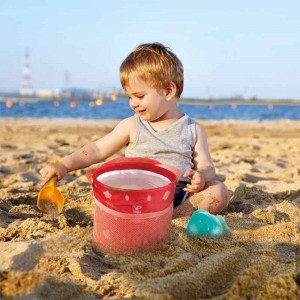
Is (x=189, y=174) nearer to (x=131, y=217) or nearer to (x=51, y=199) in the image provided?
(x=131, y=217)

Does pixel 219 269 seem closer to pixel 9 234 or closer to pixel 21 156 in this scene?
pixel 9 234

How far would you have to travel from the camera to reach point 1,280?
4.26 ft

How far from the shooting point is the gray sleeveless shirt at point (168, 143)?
7.52 feet

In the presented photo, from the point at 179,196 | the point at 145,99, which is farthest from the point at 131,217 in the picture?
the point at 145,99

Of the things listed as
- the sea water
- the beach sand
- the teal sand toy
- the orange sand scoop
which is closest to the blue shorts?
the beach sand

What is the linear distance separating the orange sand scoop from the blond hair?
632 mm

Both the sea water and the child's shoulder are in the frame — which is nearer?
the child's shoulder

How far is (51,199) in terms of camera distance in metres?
2.21

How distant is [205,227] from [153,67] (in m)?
0.86

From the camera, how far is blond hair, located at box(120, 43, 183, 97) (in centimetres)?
216

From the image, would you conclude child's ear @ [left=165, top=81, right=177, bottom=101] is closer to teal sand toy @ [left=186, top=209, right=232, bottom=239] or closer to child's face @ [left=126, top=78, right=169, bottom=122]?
child's face @ [left=126, top=78, right=169, bottom=122]

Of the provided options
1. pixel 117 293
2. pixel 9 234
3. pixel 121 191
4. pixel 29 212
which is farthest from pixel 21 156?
pixel 117 293

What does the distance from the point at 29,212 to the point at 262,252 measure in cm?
121

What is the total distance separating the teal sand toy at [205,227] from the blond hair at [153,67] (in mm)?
736
